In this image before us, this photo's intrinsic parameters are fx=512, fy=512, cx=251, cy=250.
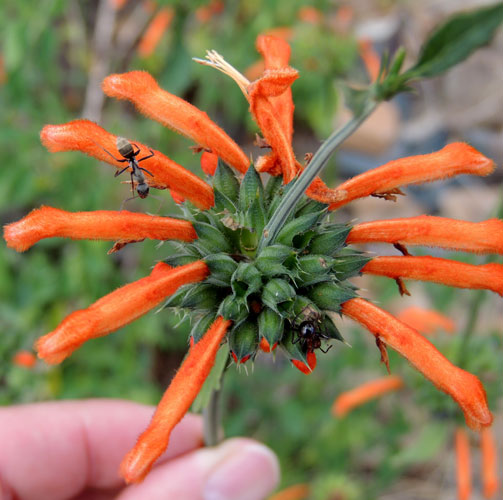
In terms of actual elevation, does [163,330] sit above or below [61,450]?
below

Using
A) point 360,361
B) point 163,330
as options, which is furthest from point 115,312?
point 163,330

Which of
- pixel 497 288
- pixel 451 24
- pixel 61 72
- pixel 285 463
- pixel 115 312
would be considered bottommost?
pixel 285 463

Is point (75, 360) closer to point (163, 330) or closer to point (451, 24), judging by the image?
point (163, 330)

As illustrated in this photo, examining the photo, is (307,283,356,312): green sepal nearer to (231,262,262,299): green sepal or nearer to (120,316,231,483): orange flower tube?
(231,262,262,299): green sepal

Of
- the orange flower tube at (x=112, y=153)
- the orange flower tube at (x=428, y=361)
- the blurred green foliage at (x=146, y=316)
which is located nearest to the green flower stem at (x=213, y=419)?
the orange flower tube at (x=428, y=361)

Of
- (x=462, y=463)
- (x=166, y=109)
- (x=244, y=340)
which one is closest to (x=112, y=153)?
(x=166, y=109)

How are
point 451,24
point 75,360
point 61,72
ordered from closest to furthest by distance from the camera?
1. point 451,24
2. point 75,360
3. point 61,72
